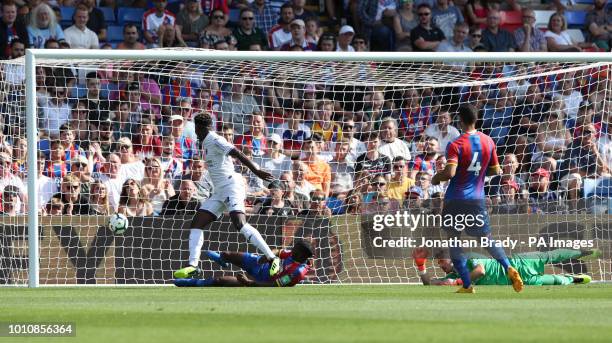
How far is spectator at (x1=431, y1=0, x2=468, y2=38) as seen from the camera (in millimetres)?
23495

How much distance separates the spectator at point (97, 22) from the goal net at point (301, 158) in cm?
283

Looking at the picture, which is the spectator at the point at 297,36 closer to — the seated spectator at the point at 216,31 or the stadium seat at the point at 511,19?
the seated spectator at the point at 216,31

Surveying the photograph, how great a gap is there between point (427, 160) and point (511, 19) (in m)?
7.82

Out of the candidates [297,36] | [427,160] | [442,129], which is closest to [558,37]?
[297,36]

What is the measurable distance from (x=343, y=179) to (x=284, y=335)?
9.63 m

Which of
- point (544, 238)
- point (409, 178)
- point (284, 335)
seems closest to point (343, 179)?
point (409, 178)

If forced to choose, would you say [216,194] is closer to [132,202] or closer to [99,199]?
[132,202]

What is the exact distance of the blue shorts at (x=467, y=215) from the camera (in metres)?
13.4

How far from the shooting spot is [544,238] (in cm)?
1689

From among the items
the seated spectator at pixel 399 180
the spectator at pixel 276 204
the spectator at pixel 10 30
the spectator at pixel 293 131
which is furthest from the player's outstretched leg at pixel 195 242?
the spectator at pixel 10 30

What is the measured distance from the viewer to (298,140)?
18.4 metres

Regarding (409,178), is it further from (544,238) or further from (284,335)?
(284,335)

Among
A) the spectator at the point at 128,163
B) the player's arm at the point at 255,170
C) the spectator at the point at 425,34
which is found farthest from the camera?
the spectator at the point at 425,34

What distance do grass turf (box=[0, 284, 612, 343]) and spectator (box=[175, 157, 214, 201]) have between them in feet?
10.9
